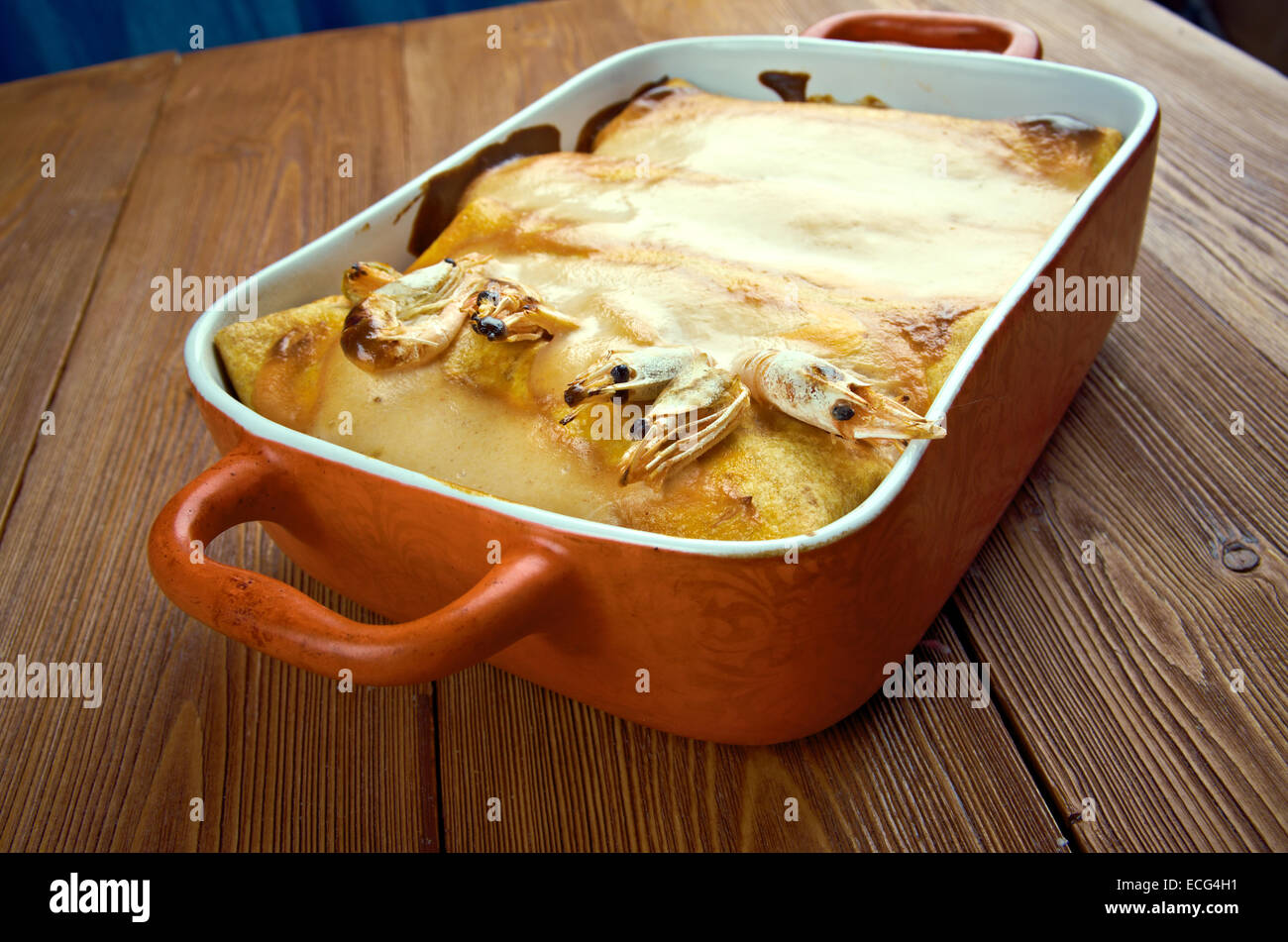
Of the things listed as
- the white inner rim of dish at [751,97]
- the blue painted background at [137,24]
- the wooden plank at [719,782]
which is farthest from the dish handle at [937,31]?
the blue painted background at [137,24]

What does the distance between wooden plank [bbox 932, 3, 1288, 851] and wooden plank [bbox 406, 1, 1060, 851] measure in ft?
0.12

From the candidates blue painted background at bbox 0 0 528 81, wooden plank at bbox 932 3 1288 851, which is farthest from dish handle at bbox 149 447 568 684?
blue painted background at bbox 0 0 528 81

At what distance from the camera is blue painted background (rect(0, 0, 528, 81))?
1.83 meters

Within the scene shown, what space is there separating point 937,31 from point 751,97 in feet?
0.62

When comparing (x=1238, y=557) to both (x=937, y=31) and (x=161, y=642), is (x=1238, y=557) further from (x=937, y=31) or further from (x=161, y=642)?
(x=161, y=642)

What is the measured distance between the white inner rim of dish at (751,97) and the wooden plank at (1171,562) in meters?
0.18

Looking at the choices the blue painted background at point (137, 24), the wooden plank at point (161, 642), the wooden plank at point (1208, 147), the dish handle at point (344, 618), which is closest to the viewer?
the dish handle at point (344, 618)

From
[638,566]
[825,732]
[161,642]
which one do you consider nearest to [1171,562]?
[825,732]

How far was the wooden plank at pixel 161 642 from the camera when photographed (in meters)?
0.60

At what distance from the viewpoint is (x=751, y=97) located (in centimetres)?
102

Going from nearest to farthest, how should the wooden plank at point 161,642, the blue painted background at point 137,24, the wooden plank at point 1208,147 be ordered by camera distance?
the wooden plank at point 161,642, the wooden plank at point 1208,147, the blue painted background at point 137,24

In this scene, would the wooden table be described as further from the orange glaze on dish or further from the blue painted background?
the blue painted background

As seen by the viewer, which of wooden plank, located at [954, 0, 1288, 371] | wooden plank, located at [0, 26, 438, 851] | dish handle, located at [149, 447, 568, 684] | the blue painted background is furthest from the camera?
the blue painted background

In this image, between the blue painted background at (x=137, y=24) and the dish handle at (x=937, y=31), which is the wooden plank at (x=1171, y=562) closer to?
the dish handle at (x=937, y=31)
